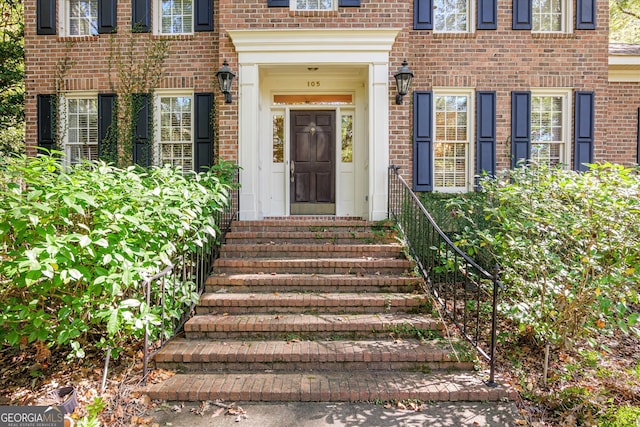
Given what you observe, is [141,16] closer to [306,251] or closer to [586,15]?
[306,251]

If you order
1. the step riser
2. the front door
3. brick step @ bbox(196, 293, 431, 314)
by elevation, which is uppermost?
the front door

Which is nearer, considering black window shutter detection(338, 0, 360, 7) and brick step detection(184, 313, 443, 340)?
brick step detection(184, 313, 443, 340)

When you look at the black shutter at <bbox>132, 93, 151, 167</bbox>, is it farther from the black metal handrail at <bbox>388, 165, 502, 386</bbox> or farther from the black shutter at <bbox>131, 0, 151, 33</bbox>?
the black metal handrail at <bbox>388, 165, 502, 386</bbox>

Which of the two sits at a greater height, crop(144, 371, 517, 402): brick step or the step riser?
the step riser

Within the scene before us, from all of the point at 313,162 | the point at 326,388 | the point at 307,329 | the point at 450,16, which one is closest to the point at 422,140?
the point at 313,162

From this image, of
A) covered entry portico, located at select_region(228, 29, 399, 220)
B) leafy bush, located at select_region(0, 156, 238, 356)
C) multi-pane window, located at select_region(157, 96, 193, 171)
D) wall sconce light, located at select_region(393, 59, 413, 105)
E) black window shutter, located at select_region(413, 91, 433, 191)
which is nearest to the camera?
leafy bush, located at select_region(0, 156, 238, 356)

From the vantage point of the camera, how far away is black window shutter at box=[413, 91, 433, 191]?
243 inches

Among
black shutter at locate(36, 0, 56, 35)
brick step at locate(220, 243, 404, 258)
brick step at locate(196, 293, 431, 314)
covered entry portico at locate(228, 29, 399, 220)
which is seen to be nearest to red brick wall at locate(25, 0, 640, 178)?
black shutter at locate(36, 0, 56, 35)

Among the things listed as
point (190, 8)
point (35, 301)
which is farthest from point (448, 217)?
point (190, 8)

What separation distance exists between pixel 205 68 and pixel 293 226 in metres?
3.32

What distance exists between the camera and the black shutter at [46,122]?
6.35 m

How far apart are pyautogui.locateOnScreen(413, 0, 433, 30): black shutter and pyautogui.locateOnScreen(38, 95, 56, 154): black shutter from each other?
655cm

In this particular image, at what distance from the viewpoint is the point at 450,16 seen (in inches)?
254

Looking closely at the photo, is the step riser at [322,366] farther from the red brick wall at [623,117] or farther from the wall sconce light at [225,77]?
the red brick wall at [623,117]
